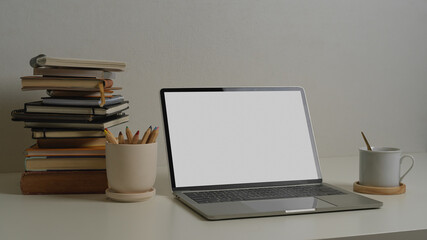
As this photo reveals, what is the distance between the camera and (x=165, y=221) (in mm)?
857

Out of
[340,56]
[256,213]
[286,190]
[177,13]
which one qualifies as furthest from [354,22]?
[256,213]

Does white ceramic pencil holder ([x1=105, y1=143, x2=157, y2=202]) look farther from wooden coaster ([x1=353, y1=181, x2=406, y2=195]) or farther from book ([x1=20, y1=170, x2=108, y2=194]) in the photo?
wooden coaster ([x1=353, y1=181, x2=406, y2=195])

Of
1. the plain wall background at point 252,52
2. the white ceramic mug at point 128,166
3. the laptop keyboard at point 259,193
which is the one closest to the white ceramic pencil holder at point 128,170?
the white ceramic mug at point 128,166

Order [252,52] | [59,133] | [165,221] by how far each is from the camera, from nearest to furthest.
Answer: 1. [165,221]
2. [59,133]
3. [252,52]

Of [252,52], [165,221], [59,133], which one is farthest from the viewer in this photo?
[252,52]

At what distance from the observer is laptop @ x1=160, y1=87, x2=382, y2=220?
1.05m

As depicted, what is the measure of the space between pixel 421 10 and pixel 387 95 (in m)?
0.31

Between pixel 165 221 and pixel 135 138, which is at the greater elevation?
pixel 135 138

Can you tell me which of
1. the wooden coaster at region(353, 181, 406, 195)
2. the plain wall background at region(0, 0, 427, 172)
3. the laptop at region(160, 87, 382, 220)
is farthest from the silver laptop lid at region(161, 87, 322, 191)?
the plain wall background at region(0, 0, 427, 172)

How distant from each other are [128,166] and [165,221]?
174 millimetres

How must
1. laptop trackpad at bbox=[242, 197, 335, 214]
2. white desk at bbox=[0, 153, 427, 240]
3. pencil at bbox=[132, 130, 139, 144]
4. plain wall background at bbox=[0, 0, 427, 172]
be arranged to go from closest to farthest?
white desk at bbox=[0, 153, 427, 240] < laptop trackpad at bbox=[242, 197, 335, 214] < pencil at bbox=[132, 130, 139, 144] < plain wall background at bbox=[0, 0, 427, 172]

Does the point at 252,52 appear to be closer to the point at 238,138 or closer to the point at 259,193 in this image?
the point at 238,138

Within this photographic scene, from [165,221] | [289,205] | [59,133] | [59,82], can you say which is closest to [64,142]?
[59,133]

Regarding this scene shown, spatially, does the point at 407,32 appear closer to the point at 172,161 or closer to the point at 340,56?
the point at 340,56
